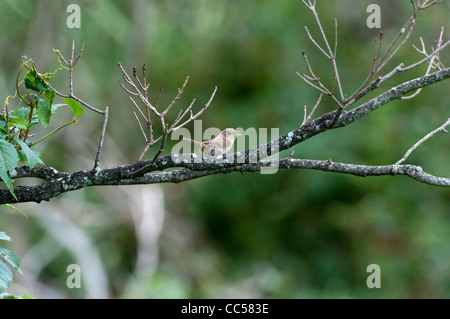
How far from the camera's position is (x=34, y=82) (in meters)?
2.92

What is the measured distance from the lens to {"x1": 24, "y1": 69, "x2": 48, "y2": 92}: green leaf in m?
2.91

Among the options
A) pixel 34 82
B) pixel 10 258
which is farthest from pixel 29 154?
pixel 10 258

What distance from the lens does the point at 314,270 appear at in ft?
34.5

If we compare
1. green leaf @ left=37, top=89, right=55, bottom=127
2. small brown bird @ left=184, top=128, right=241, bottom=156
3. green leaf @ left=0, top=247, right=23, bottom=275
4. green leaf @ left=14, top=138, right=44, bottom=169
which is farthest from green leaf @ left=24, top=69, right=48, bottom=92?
small brown bird @ left=184, top=128, right=241, bottom=156

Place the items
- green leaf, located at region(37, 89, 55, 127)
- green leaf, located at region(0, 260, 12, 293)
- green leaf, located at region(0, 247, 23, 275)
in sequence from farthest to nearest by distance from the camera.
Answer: green leaf, located at region(37, 89, 55, 127), green leaf, located at region(0, 247, 23, 275), green leaf, located at region(0, 260, 12, 293)

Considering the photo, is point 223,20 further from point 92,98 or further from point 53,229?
point 53,229

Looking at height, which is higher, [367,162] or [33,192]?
[367,162]

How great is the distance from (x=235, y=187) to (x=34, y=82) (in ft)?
27.4

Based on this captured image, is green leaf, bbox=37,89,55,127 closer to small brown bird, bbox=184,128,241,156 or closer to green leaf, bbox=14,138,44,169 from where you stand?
green leaf, bbox=14,138,44,169

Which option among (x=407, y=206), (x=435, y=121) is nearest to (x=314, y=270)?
(x=407, y=206)

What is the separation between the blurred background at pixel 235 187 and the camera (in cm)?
951

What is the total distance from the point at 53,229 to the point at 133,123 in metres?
3.13

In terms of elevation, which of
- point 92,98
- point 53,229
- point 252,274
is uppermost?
point 92,98

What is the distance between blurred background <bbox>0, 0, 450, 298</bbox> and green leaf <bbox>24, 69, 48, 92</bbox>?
18.5ft
